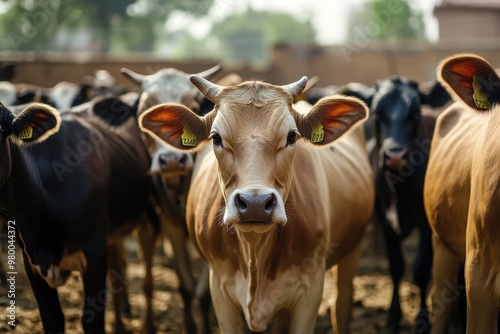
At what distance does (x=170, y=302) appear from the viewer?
778 centimetres

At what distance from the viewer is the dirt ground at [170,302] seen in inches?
260

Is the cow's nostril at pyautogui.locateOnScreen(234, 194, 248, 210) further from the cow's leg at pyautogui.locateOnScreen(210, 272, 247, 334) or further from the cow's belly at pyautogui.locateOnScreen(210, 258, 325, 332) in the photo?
the cow's leg at pyautogui.locateOnScreen(210, 272, 247, 334)

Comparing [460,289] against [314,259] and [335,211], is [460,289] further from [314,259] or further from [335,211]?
[314,259]

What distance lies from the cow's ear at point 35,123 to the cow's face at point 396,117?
308 cm

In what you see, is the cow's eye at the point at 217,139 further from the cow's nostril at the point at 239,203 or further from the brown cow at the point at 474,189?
the brown cow at the point at 474,189

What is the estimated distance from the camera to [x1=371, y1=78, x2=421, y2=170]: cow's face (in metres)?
6.67

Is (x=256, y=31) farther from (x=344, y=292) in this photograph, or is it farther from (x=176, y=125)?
(x=176, y=125)

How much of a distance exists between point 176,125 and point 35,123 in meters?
0.87

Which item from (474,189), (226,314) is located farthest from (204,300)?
(474,189)

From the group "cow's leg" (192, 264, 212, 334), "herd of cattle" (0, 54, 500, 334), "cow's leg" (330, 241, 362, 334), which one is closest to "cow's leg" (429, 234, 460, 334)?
"herd of cattle" (0, 54, 500, 334)

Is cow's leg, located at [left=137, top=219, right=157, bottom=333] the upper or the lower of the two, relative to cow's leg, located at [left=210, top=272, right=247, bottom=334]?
lower

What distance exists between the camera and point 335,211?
5.09 metres

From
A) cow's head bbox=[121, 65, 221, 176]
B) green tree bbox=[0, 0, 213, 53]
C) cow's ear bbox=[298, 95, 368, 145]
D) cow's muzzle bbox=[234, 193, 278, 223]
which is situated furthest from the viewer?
green tree bbox=[0, 0, 213, 53]

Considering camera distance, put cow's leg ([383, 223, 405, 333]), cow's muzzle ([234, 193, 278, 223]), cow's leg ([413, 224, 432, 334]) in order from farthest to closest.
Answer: cow's leg ([383, 223, 405, 333]), cow's leg ([413, 224, 432, 334]), cow's muzzle ([234, 193, 278, 223])
